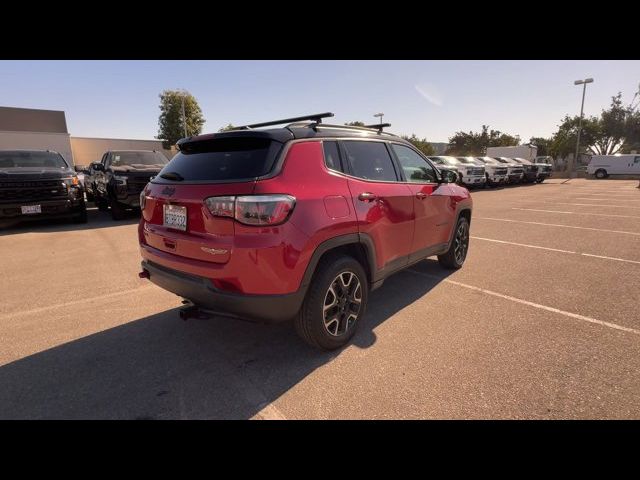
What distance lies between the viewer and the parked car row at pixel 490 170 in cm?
1945

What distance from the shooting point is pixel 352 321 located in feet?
10.0

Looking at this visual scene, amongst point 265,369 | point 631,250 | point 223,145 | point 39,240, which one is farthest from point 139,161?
point 631,250

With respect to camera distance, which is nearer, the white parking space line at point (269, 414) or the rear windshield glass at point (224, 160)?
the white parking space line at point (269, 414)

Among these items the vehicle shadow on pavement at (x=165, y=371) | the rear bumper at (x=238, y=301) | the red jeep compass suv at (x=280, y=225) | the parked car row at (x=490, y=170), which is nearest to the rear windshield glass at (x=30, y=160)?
the vehicle shadow on pavement at (x=165, y=371)

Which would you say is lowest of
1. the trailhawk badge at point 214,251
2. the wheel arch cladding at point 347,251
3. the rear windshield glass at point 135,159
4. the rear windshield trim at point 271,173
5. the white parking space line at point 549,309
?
the white parking space line at point 549,309

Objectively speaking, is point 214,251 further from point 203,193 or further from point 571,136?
point 571,136

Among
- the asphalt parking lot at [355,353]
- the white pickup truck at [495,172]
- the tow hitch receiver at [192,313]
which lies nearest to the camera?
the asphalt parking lot at [355,353]

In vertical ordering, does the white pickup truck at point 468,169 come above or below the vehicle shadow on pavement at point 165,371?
above

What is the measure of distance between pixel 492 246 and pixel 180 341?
5.76m

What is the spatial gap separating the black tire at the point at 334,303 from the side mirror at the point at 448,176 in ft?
7.20

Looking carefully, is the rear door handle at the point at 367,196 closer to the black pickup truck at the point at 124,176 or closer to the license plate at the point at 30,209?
the black pickup truck at the point at 124,176

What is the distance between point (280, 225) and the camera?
2350mm
